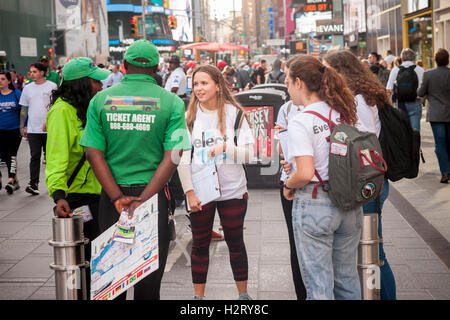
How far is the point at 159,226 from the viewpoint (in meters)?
3.66

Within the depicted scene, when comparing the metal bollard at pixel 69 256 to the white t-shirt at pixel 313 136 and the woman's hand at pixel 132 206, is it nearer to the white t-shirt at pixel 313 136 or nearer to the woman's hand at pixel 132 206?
the woman's hand at pixel 132 206

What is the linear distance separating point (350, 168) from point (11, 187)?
815 cm

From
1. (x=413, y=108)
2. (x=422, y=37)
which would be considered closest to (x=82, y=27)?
(x=422, y=37)

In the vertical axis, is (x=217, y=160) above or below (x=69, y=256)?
above

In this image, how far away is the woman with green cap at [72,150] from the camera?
3947mm

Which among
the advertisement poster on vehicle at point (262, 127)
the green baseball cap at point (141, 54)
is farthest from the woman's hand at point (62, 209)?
the advertisement poster on vehicle at point (262, 127)

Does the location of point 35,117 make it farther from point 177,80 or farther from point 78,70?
point 78,70

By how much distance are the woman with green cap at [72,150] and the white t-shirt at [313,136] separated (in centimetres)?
139

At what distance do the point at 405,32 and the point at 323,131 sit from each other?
2526cm

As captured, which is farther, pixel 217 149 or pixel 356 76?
pixel 217 149

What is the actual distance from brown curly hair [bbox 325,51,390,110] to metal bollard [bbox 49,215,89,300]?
1875 millimetres

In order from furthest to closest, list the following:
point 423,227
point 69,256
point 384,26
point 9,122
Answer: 1. point 384,26
2. point 9,122
3. point 423,227
4. point 69,256
